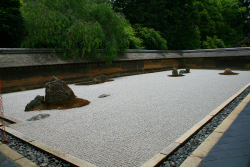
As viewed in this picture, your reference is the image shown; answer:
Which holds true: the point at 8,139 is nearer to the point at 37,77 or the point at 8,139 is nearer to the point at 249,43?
the point at 37,77

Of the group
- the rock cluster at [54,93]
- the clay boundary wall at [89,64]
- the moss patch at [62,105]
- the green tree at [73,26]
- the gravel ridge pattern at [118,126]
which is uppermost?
the green tree at [73,26]

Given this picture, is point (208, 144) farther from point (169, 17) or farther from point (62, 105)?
point (169, 17)

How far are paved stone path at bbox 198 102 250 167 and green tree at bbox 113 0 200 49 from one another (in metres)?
23.4

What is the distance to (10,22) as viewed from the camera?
1162 cm

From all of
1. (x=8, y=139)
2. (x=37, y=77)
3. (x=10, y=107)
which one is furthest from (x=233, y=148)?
(x=37, y=77)

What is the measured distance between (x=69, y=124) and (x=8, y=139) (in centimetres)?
126

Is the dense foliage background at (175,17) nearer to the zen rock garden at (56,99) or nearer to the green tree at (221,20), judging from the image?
the green tree at (221,20)

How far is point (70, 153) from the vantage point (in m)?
2.98

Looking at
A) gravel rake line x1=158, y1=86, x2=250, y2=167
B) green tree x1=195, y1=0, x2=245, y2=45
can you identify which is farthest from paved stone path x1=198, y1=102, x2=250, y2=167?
green tree x1=195, y1=0, x2=245, y2=45

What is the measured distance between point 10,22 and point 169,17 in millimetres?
23495

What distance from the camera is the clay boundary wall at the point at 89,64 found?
9203mm

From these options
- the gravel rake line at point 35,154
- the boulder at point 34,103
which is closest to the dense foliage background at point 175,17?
the boulder at point 34,103

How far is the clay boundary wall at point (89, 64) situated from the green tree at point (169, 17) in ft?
21.1

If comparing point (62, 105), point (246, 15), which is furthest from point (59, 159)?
point (246, 15)
